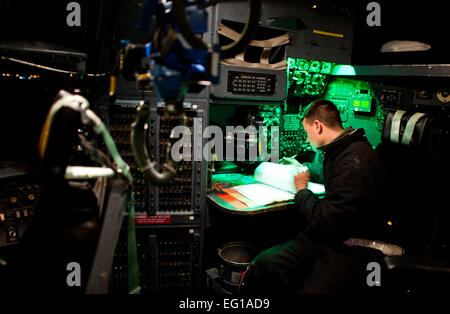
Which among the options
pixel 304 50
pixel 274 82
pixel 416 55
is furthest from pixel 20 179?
pixel 416 55

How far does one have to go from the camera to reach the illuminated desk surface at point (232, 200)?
2166mm

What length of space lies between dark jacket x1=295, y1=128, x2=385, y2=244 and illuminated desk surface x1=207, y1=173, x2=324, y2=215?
0.22 metres

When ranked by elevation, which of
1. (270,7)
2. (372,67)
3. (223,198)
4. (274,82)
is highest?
(270,7)

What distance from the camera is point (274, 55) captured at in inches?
112

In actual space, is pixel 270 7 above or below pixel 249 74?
above

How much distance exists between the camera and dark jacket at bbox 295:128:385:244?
1.88 meters

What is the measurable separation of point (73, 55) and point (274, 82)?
1.61 m

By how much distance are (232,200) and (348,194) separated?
2.91ft

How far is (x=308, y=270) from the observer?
82.5 inches
